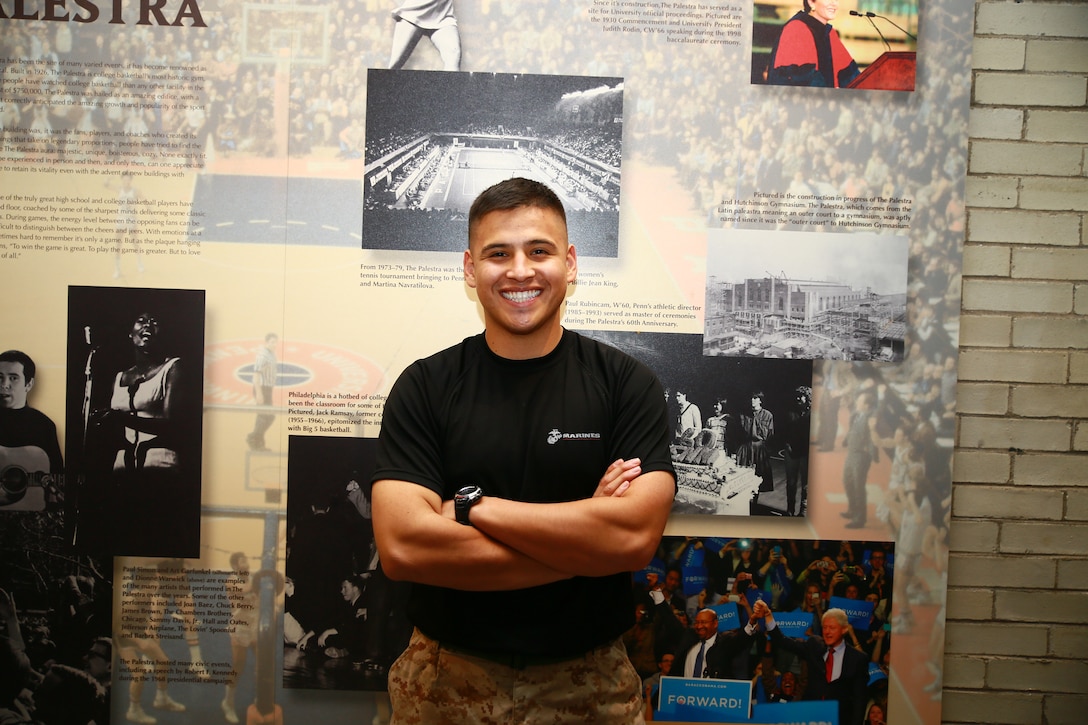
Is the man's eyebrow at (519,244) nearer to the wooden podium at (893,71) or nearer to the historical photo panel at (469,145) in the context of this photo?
the historical photo panel at (469,145)

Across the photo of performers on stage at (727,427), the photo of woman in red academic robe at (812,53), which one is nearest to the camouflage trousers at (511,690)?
the photo of performers on stage at (727,427)

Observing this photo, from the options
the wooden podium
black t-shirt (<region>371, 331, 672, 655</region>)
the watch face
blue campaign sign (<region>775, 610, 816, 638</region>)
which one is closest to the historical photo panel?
black t-shirt (<region>371, 331, 672, 655</region>)

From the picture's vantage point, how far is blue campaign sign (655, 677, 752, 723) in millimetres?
2393

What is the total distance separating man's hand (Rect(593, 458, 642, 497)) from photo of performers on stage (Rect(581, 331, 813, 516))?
26.2 inches

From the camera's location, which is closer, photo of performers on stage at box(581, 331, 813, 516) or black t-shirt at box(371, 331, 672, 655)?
black t-shirt at box(371, 331, 672, 655)

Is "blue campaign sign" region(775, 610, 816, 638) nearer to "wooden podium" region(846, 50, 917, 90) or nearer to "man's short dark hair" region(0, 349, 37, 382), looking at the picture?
"wooden podium" region(846, 50, 917, 90)

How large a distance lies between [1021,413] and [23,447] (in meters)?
3.38

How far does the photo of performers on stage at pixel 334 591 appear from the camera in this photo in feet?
7.80

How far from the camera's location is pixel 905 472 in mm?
2420

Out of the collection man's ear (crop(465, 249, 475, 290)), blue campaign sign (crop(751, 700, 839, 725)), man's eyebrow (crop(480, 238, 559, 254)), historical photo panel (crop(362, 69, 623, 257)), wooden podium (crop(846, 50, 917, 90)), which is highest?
wooden podium (crop(846, 50, 917, 90))

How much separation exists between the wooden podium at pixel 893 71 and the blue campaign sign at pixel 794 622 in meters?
1.79

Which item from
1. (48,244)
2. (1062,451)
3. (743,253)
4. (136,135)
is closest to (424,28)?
(136,135)

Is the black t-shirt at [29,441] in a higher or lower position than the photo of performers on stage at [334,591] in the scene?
higher

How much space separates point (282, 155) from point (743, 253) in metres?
1.57
